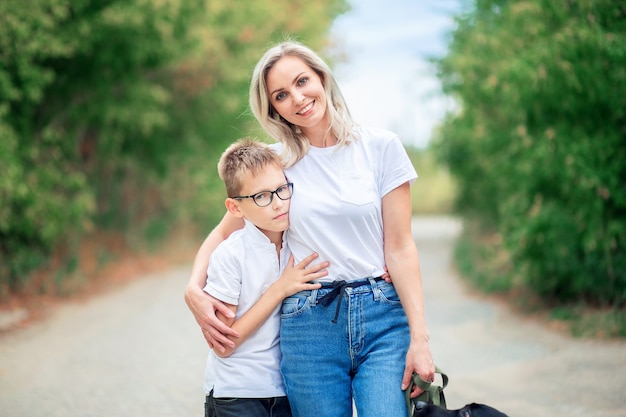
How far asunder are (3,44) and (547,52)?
6.32 meters

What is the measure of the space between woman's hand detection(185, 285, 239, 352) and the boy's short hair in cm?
42

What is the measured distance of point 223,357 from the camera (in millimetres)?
2789

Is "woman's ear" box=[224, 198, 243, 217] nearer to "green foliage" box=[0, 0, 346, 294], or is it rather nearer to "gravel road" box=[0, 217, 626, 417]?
"gravel road" box=[0, 217, 626, 417]

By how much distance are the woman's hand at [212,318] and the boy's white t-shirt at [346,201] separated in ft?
1.17

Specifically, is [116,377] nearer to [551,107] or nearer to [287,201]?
[287,201]

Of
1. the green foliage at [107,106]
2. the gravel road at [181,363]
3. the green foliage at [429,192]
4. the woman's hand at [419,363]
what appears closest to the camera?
the woman's hand at [419,363]

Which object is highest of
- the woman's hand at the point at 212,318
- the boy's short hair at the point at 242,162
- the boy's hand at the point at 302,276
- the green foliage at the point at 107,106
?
the green foliage at the point at 107,106

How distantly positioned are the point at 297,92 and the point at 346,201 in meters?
0.49

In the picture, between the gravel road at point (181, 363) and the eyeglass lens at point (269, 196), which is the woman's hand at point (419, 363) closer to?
the eyeglass lens at point (269, 196)

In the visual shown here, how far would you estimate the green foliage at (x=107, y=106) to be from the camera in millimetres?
9070

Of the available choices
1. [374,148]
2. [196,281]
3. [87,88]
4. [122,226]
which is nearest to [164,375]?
[196,281]

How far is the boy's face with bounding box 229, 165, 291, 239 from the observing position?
270cm

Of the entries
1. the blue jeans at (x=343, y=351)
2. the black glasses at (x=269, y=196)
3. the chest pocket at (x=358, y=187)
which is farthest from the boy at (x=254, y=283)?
the chest pocket at (x=358, y=187)

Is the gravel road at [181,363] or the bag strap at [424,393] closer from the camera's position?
the bag strap at [424,393]
